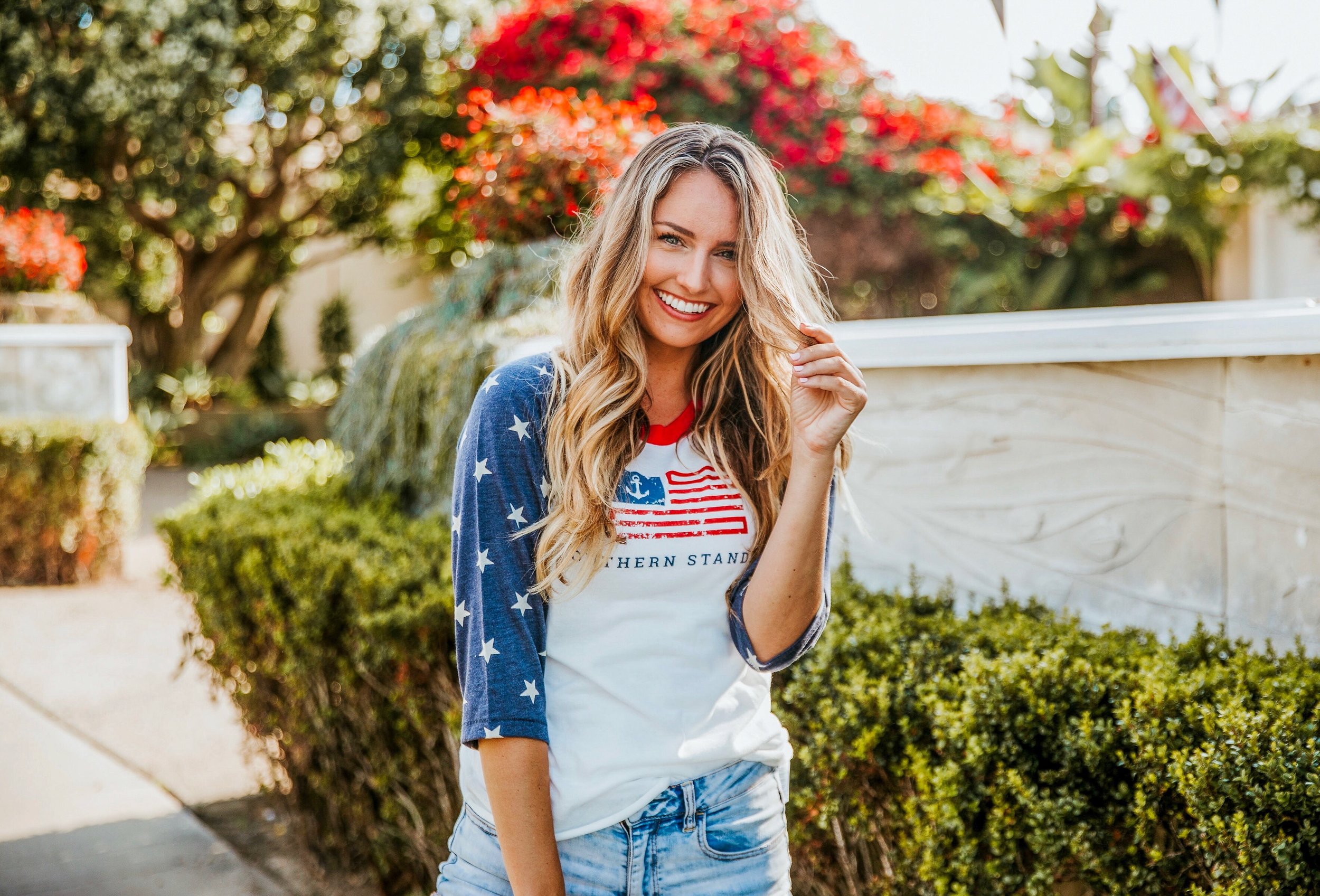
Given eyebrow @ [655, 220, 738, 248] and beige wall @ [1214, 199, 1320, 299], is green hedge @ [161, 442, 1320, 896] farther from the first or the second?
beige wall @ [1214, 199, 1320, 299]

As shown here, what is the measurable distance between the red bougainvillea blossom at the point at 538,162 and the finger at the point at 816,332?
2.89m

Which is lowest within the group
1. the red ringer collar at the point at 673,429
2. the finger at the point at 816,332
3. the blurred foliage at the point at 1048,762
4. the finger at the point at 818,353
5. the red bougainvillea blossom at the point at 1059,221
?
the blurred foliage at the point at 1048,762

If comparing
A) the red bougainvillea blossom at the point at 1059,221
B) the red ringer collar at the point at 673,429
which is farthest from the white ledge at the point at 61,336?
→ the red bougainvillea blossom at the point at 1059,221

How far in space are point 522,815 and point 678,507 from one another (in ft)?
1.84

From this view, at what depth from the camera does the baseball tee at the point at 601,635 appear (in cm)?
167

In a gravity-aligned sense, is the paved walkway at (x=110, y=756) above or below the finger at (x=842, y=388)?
below

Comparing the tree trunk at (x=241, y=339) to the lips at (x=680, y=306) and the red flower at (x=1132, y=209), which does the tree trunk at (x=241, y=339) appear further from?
the lips at (x=680, y=306)

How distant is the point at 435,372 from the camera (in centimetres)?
454

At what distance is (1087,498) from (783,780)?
1.64 meters

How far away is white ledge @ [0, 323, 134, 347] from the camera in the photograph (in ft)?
27.3

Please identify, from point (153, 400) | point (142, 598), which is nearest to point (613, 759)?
point (142, 598)

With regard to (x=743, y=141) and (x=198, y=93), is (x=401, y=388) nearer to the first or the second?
(x=743, y=141)

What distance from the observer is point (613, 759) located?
5.53 feet

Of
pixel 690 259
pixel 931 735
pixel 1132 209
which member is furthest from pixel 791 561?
pixel 1132 209
